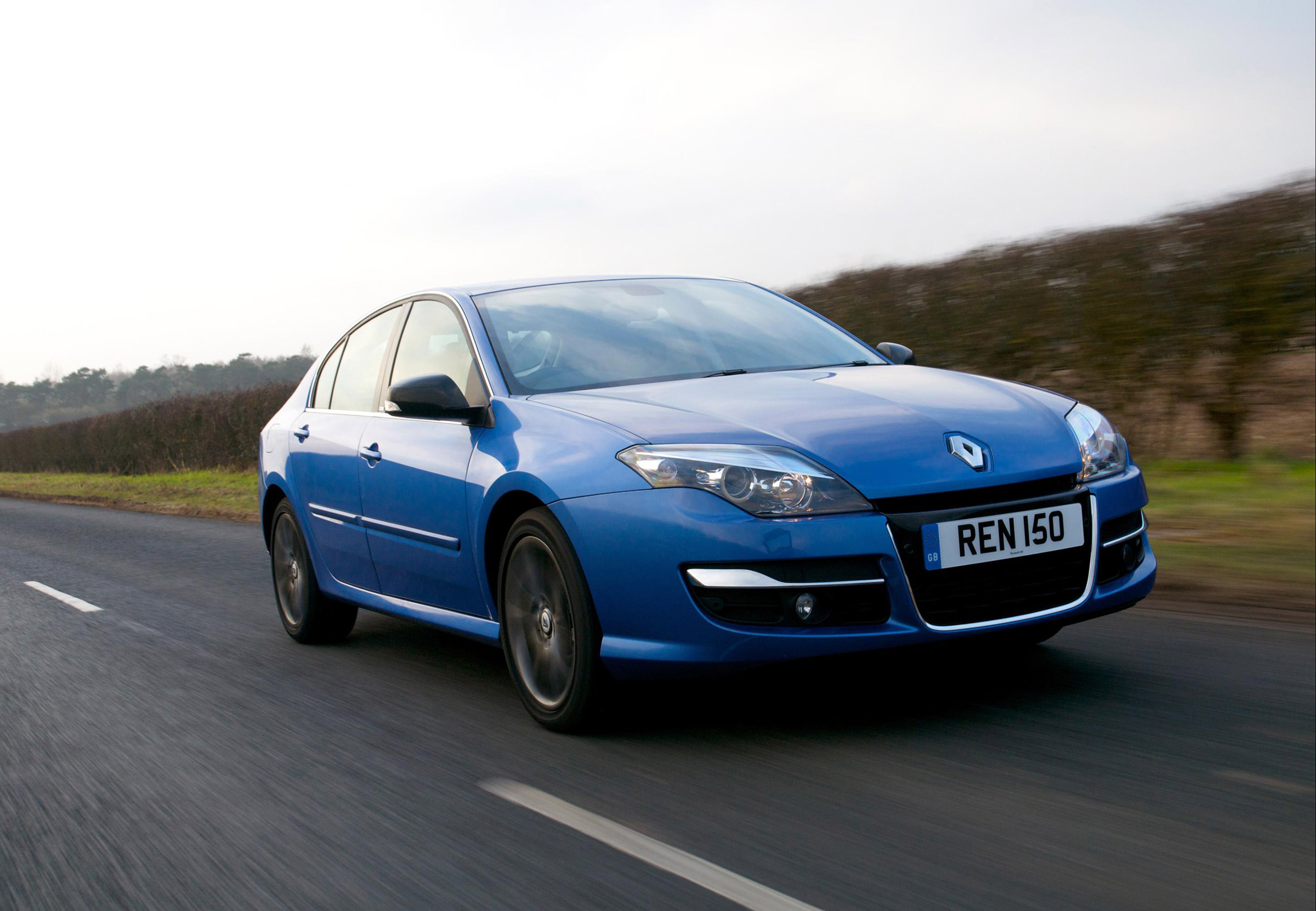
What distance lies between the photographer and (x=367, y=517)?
5254 millimetres

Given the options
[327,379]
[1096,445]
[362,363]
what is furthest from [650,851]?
[327,379]

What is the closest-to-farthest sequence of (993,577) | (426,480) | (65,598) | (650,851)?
1. (650,851)
2. (993,577)
3. (426,480)
4. (65,598)

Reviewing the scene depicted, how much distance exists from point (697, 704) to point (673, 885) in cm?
154

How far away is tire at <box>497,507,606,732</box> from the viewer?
154 inches

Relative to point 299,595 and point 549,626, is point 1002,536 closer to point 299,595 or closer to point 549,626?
point 549,626

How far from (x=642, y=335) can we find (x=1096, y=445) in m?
1.74

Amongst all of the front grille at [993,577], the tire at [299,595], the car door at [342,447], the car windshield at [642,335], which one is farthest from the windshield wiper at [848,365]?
the tire at [299,595]

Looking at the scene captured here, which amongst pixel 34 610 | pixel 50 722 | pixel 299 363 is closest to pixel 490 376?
pixel 50 722

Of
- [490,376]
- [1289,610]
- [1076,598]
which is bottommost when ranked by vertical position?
[1289,610]

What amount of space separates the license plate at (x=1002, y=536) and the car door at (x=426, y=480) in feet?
5.59

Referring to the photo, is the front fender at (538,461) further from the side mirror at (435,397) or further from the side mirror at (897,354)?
the side mirror at (897,354)

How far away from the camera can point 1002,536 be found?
3.67 m

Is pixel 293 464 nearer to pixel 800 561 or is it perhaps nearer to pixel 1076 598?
pixel 800 561

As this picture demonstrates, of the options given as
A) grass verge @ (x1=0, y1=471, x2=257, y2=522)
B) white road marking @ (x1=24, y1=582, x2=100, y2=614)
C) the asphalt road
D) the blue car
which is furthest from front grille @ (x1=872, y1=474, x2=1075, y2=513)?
grass verge @ (x1=0, y1=471, x2=257, y2=522)
